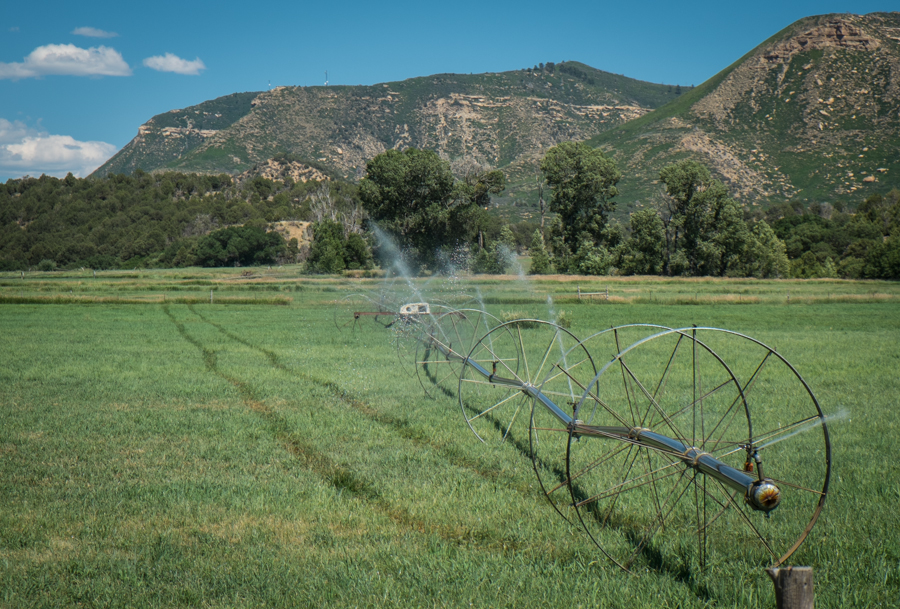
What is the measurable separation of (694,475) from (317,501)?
3752 mm

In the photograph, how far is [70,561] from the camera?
15.8ft

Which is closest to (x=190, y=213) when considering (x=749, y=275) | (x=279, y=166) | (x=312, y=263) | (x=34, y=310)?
(x=279, y=166)

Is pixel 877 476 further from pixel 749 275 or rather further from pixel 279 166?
pixel 279 166

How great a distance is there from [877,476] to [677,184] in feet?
205

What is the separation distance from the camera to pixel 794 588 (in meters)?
2.59

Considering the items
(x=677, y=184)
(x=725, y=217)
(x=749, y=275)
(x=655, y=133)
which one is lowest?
(x=749, y=275)

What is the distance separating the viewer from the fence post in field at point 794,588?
255cm

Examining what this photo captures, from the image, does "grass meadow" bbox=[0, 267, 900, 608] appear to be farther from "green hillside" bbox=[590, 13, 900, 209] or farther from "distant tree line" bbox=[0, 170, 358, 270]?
"green hillside" bbox=[590, 13, 900, 209]

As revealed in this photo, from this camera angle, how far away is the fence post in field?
2551 millimetres

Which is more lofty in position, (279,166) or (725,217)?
(279,166)

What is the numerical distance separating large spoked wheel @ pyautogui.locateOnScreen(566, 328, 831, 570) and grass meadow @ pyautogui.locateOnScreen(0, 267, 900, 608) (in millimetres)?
189

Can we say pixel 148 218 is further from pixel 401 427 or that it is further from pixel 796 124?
pixel 796 124

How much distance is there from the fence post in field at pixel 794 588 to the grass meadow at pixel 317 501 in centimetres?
162

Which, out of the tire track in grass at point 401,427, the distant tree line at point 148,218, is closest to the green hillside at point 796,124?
the distant tree line at point 148,218
